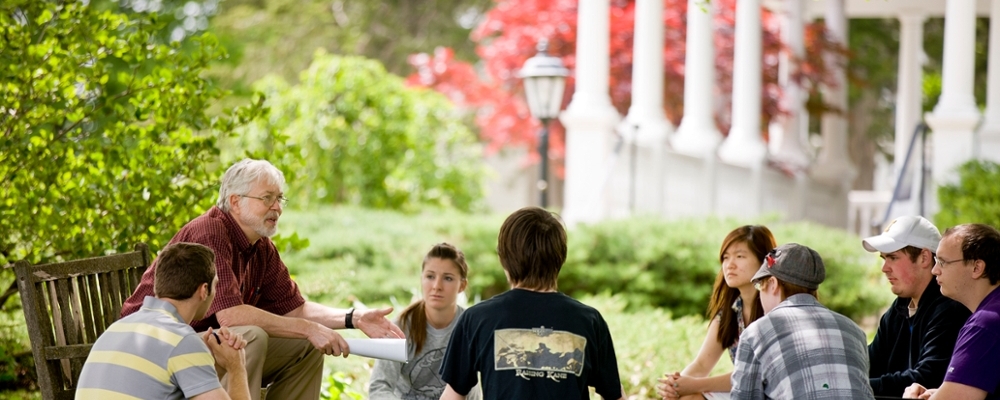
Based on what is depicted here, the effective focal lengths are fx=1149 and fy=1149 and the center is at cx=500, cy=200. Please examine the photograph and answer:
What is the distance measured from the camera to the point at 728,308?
16.9 ft

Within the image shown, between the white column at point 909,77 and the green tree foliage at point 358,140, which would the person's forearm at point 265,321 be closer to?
the green tree foliage at point 358,140

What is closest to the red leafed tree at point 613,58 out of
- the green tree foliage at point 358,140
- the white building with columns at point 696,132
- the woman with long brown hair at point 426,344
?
the green tree foliage at point 358,140

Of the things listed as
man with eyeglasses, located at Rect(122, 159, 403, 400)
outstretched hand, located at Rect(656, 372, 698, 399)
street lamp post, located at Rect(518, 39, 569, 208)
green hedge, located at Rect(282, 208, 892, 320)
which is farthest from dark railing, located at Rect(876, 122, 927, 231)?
man with eyeglasses, located at Rect(122, 159, 403, 400)

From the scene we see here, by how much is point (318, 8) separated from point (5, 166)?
1783cm

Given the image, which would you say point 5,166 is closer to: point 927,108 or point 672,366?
point 672,366

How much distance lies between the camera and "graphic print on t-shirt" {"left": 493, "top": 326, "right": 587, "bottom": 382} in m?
3.79

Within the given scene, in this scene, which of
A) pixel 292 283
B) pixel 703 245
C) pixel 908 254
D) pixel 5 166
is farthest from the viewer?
pixel 703 245

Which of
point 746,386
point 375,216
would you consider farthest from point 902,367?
point 375,216

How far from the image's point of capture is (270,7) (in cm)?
2283

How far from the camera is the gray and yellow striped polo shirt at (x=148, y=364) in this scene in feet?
11.9

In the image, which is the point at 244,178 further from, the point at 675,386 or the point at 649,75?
the point at 649,75

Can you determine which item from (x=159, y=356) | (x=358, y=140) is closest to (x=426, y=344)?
(x=159, y=356)

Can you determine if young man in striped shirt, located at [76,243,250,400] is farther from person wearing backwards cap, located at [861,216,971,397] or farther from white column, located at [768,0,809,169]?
white column, located at [768,0,809,169]

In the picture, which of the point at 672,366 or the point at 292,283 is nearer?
the point at 292,283
